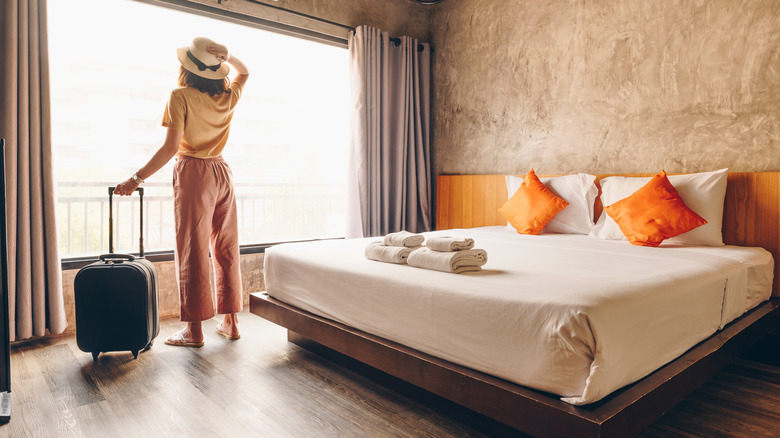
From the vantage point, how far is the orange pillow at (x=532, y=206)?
3363 mm

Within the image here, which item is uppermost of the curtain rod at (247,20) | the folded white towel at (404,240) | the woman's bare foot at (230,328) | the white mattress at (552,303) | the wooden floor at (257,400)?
the curtain rod at (247,20)

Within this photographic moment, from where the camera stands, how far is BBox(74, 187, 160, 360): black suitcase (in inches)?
95.9

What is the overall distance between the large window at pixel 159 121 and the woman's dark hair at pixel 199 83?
35 centimetres

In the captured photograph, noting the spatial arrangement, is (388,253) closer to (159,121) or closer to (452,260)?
(452,260)

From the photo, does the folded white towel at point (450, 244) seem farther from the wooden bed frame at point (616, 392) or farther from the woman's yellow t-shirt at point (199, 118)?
the woman's yellow t-shirt at point (199, 118)

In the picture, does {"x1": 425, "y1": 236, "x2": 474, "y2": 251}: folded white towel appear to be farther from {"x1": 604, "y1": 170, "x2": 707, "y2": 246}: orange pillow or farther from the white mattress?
{"x1": 604, "y1": 170, "x2": 707, "y2": 246}: orange pillow

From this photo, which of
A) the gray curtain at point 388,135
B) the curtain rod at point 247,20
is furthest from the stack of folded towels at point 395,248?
the curtain rod at point 247,20

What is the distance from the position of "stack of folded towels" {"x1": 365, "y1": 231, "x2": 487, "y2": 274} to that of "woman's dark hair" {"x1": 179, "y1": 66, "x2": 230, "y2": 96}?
1314 millimetres

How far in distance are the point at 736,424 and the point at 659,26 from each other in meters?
2.46

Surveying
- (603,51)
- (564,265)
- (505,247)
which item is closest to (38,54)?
(505,247)

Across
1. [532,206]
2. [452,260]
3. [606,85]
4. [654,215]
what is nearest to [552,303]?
[452,260]

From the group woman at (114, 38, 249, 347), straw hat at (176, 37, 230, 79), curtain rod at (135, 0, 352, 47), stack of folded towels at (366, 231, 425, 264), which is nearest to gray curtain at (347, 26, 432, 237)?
curtain rod at (135, 0, 352, 47)

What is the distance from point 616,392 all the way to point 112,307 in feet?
7.65

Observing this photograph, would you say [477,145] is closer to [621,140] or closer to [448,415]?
[621,140]
